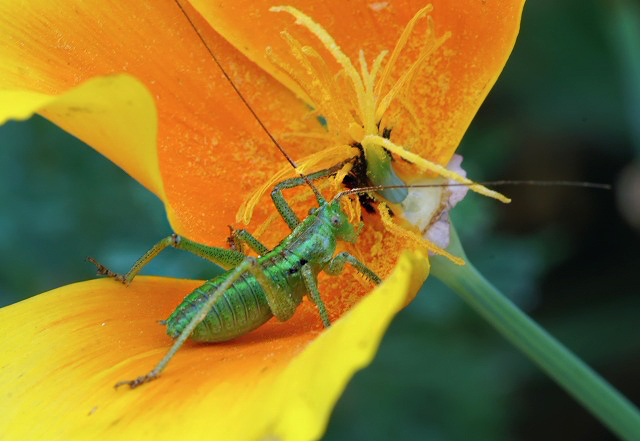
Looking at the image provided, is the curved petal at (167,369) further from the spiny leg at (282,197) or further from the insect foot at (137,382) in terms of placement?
the spiny leg at (282,197)

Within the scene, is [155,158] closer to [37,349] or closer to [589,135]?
[37,349]

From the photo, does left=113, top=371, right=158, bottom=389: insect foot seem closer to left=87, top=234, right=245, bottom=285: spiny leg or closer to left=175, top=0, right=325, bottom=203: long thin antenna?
left=87, top=234, right=245, bottom=285: spiny leg

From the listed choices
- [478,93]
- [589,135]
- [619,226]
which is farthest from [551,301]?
A: [478,93]

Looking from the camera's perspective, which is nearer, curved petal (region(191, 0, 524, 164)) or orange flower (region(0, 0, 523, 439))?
orange flower (region(0, 0, 523, 439))

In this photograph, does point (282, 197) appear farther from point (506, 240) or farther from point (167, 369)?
point (506, 240)

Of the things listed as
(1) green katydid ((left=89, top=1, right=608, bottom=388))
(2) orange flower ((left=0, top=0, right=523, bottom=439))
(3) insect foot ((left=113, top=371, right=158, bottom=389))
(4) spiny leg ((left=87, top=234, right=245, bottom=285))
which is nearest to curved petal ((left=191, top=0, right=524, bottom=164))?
(2) orange flower ((left=0, top=0, right=523, bottom=439))

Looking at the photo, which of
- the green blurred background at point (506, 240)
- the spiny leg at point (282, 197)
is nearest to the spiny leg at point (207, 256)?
the spiny leg at point (282, 197)
